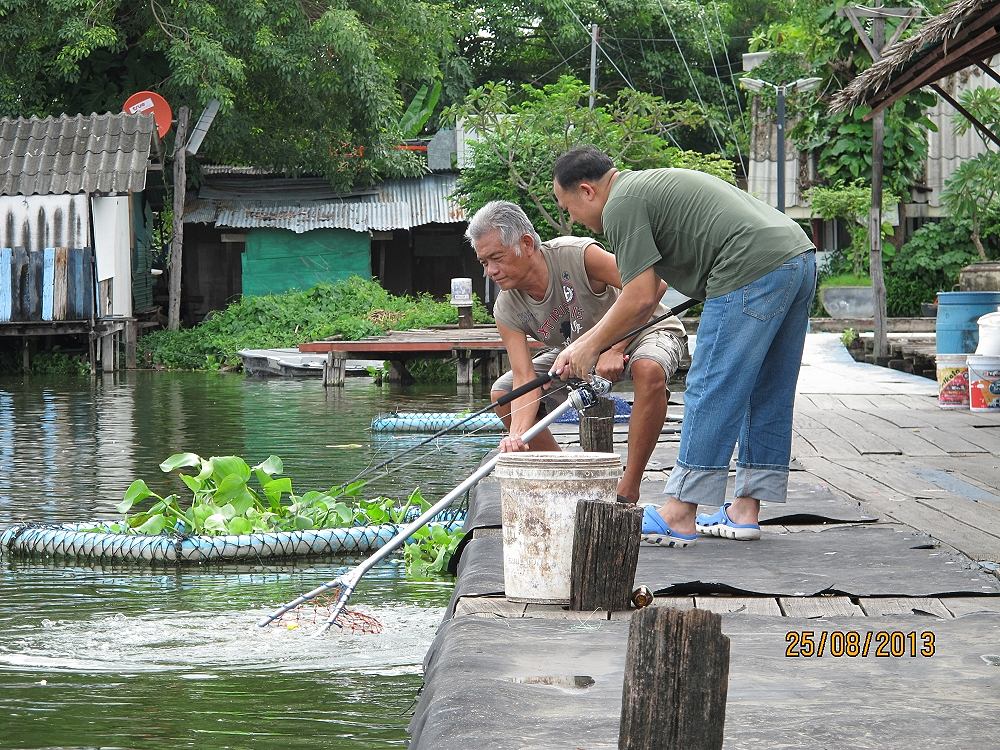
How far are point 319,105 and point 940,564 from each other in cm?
2236

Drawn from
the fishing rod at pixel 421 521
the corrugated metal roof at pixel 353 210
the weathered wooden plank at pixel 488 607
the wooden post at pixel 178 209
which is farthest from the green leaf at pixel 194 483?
the corrugated metal roof at pixel 353 210

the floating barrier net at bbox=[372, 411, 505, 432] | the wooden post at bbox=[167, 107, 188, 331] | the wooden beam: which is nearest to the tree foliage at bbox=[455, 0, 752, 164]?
the wooden post at bbox=[167, 107, 188, 331]

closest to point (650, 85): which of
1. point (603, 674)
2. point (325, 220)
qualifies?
point (325, 220)

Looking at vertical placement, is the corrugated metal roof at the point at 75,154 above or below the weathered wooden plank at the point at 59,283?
above

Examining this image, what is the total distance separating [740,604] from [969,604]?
668mm

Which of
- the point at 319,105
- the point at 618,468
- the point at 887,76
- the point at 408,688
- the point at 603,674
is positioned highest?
the point at 319,105

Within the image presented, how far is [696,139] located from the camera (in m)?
31.0

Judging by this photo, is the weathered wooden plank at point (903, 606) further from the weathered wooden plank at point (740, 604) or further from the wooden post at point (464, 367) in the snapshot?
the wooden post at point (464, 367)

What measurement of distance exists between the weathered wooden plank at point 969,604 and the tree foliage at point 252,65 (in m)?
20.8

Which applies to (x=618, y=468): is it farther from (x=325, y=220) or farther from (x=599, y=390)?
(x=325, y=220)

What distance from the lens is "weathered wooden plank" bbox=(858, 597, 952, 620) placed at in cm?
392

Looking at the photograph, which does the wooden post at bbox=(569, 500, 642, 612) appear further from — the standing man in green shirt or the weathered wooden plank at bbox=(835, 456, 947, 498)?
the weathered wooden plank at bbox=(835, 456, 947, 498)

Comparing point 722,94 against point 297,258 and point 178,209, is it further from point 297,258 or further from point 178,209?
point 178,209
